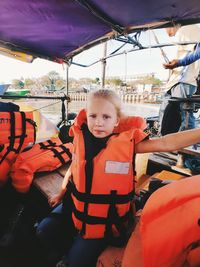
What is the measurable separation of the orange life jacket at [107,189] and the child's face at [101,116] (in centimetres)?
11

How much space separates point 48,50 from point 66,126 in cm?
132

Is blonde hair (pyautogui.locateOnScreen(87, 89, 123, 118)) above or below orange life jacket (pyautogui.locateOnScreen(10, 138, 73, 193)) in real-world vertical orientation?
above

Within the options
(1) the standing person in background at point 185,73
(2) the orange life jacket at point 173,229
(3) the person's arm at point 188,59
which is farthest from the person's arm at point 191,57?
(2) the orange life jacket at point 173,229

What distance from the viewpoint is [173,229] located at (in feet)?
2.15

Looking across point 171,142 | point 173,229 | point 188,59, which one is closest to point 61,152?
point 171,142

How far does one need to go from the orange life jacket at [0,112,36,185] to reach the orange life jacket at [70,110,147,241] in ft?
3.26

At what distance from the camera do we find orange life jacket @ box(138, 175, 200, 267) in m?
0.64

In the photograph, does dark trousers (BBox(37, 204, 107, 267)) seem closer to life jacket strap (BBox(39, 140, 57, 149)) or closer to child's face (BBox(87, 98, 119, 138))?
child's face (BBox(87, 98, 119, 138))

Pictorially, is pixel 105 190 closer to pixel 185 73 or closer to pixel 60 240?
pixel 60 240

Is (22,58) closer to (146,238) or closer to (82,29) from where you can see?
(82,29)

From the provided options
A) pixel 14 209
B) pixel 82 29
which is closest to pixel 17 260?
pixel 14 209

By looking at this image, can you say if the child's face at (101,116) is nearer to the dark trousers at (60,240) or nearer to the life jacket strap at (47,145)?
the dark trousers at (60,240)

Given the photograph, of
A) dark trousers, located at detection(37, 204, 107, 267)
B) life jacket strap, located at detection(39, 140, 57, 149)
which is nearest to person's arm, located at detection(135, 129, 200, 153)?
dark trousers, located at detection(37, 204, 107, 267)

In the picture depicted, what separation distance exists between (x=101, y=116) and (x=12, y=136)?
1.11 meters
